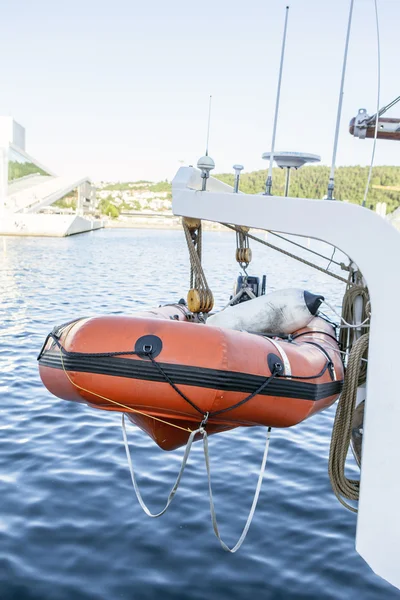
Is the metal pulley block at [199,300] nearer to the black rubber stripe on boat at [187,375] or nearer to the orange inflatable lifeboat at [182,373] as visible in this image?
the orange inflatable lifeboat at [182,373]

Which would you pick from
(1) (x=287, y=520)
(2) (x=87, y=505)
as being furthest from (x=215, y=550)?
(2) (x=87, y=505)

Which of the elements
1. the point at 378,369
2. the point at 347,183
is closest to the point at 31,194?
the point at 347,183

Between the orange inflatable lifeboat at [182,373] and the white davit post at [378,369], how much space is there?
0.40m

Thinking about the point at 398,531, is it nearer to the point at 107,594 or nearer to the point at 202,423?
the point at 202,423

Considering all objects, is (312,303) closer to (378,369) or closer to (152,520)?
(378,369)

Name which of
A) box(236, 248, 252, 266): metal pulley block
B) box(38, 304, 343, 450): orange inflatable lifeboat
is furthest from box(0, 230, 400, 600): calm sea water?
box(236, 248, 252, 266): metal pulley block

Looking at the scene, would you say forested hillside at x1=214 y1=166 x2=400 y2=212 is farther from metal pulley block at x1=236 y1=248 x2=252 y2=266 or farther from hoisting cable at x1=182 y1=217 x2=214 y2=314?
metal pulley block at x1=236 y1=248 x2=252 y2=266

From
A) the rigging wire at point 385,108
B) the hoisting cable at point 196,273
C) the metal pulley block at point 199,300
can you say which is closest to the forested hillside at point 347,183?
the rigging wire at point 385,108

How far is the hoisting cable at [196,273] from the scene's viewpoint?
414cm

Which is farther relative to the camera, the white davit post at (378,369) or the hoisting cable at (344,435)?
the hoisting cable at (344,435)

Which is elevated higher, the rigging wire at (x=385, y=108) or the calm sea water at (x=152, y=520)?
the rigging wire at (x=385, y=108)

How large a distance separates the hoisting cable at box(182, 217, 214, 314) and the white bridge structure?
3209 centimetres

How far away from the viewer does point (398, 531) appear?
110 inches

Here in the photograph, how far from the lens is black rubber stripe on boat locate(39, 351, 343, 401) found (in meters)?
2.89
